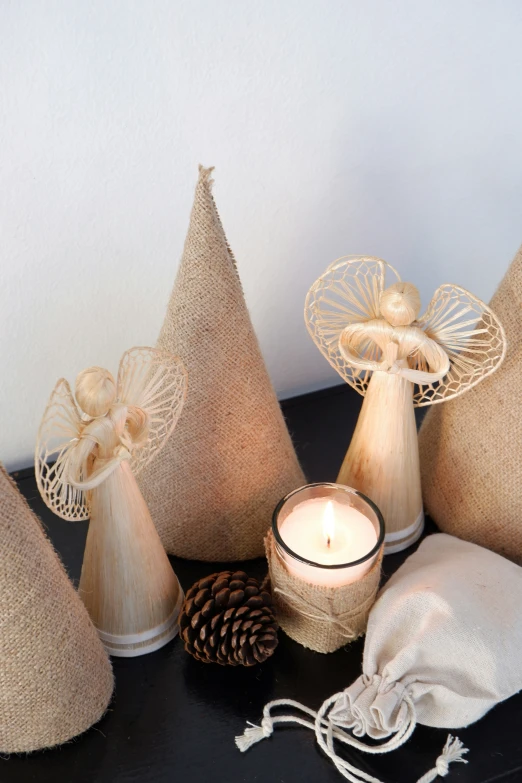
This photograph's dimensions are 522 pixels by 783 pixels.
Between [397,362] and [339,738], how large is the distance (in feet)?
0.77

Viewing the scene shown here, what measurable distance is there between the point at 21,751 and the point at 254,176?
1.44 feet

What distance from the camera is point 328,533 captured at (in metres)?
0.48

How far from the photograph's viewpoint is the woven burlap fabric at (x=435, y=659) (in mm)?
431

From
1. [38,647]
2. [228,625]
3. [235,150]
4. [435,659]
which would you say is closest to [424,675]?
[435,659]

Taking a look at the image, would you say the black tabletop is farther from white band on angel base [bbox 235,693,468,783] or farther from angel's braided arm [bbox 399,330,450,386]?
angel's braided arm [bbox 399,330,450,386]

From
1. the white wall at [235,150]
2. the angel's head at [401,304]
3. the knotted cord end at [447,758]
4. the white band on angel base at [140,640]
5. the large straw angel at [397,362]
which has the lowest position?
the knotted cord end at [447,758]

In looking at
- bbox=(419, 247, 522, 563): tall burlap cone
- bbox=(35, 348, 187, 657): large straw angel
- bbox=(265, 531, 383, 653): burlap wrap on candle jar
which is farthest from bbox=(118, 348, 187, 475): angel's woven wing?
bbox=(419, 247, 522, 563): tall burlap cone

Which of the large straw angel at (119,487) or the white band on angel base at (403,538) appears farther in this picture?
the white band on angel base at (403,538)

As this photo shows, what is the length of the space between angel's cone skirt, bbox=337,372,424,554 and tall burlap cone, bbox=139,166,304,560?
5 cm

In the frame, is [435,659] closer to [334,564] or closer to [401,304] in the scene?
[334,564]

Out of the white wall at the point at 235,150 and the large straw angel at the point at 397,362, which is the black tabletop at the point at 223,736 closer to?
the large straw angel at the point at 397,362

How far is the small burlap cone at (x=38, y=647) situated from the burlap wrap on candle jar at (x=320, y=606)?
0.12 metres

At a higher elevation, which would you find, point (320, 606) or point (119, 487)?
point (119, 487)

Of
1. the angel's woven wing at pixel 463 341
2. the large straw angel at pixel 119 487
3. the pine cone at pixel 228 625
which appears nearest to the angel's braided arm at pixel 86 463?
the large straw angel at pixel 119 487
